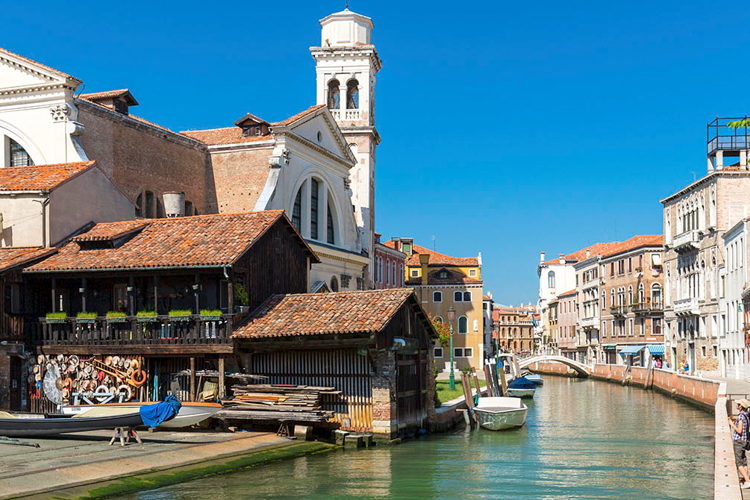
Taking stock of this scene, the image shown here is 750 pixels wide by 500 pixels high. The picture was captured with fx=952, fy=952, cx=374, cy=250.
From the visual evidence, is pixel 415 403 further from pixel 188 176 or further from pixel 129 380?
pixel 188 176

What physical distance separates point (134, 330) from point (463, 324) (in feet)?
165

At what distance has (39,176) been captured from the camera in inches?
1124

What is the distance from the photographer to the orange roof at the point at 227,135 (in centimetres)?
3875

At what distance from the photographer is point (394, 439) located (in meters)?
23.2

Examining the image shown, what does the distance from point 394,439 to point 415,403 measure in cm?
272

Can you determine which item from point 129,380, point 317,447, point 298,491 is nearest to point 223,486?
point 298,491

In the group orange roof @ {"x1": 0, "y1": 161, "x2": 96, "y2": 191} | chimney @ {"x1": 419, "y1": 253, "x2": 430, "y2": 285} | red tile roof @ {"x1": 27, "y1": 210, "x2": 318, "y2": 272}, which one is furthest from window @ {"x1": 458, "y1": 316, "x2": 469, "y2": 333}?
orange roof @ {"x1": 0, "y1": 161, "x2": 96, "y2": 191}

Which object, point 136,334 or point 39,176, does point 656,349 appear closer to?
point 39,176

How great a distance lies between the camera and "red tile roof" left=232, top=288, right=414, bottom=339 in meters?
22.9

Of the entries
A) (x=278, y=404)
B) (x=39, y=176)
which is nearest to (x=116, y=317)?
(x=278, y=404)

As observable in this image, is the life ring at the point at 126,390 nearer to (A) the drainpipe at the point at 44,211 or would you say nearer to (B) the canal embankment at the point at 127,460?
(B) the canal embankment at the point at 127,460

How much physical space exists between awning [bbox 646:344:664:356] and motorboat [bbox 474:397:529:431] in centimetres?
4335

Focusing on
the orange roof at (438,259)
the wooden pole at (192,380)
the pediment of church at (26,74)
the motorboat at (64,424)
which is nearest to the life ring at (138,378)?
the wooden pole at (192,380)

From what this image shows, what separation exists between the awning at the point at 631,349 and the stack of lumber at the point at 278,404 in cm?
5435
